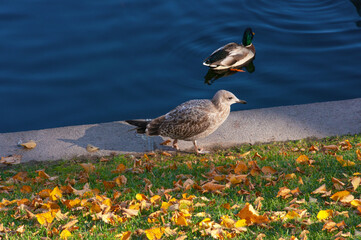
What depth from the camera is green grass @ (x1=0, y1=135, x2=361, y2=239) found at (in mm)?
3922

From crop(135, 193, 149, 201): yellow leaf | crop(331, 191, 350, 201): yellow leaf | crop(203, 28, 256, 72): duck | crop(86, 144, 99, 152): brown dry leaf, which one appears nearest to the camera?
crop(331, 191, 350, 201): yellow leaf

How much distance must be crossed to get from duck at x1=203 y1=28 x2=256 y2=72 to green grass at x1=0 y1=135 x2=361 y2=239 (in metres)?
3.34

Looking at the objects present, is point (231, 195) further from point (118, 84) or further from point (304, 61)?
point (304, 61)

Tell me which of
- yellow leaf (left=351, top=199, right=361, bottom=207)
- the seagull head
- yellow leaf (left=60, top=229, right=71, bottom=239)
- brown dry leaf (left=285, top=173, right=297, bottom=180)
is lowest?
brown dry leaf (left=285, top=173, right=297, bottom=180)

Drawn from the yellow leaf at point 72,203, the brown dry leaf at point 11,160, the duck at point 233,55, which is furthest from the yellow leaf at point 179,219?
the duck at point 233,55

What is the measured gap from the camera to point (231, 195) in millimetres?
4559

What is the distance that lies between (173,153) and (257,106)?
248cm

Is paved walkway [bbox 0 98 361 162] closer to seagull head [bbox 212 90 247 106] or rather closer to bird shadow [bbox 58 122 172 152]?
bird shadow [bbox 58 122 172 152]

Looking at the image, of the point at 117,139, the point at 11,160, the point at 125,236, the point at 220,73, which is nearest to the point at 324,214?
the point at 125,236

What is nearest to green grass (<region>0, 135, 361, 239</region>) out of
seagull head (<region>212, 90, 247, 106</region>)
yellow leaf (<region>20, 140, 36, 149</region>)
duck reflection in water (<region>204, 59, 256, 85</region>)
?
yellow leaf (<region>20, 140, 36, 149</region>)

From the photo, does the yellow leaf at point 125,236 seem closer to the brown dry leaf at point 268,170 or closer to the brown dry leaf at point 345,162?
the brown dry leaf at point 268,170

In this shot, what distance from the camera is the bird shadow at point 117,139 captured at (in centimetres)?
646

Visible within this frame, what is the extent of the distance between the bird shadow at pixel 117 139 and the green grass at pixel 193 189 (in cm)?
29

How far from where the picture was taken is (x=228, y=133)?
6.63m
